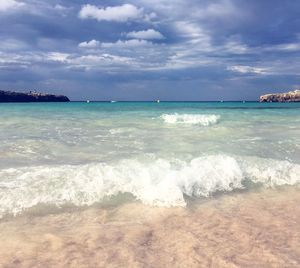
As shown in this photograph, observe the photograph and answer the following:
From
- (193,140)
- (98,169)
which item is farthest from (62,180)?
(193,140)

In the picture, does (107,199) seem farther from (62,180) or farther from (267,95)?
(267,95)

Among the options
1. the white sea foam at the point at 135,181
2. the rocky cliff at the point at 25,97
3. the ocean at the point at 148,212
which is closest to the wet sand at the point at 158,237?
the ocean at the point at 148,212

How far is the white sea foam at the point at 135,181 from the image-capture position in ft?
18.8

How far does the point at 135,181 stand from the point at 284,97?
417 feet

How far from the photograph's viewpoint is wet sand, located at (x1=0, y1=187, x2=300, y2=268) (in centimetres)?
380

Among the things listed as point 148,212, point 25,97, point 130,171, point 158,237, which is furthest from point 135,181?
point 25,97

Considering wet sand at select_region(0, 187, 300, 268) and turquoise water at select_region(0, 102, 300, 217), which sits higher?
turquoise water at select_region(0, 102, 300, 217)

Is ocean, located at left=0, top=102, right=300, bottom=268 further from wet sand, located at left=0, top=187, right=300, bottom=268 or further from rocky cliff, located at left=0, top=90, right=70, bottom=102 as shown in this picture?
rocky cliff, located at left=0, top=90, right=70, bottom=102

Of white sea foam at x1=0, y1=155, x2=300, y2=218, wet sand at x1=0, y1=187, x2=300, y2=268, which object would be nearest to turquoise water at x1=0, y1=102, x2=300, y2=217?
white sea foam at x1=0, y1=155, x2=300, y2=218

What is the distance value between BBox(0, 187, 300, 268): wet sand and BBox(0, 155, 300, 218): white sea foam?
0.41 metres

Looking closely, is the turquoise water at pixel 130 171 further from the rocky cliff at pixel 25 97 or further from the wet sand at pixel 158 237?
the rocky cliff at pixel 25 97

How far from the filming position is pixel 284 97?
407 ft

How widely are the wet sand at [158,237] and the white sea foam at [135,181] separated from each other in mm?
415

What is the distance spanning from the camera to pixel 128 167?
745 cm
